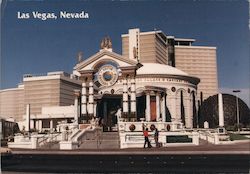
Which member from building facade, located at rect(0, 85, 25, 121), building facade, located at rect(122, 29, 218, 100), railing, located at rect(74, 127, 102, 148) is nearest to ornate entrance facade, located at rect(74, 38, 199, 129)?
building facade, located at rect(122, 29, 218, 100)

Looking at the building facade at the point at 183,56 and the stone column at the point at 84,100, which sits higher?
the building facade at the point at 183,56

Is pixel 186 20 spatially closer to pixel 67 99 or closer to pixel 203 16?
pixel 203 16

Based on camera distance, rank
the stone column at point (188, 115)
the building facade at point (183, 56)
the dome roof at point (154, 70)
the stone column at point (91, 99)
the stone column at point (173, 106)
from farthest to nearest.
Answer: the stone column at point (188, 115), the stone column at point (173, 106), the dome roof at point (154, 70), the building facade at point (183, 56), the stone column at point (91, 99)

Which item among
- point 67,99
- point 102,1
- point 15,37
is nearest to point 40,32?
point 15,37

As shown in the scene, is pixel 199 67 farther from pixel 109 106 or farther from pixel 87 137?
pixel 87 137

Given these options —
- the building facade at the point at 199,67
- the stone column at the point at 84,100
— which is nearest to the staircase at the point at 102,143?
the stone column at the point at 84,100

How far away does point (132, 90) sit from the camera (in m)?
32.6

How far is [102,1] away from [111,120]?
31.1 meters

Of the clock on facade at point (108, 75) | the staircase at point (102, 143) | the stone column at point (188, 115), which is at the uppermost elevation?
the clock on facade at point (108, 75)

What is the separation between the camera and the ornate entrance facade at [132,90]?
32.0 metres

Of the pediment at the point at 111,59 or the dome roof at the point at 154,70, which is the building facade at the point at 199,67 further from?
the pediment at the point at 111,59

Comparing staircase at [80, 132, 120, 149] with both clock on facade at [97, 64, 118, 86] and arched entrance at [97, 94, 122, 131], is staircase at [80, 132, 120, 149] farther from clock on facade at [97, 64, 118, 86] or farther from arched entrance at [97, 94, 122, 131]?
arched entrance at [97, 94, 122, 131]

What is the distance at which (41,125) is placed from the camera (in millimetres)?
49812

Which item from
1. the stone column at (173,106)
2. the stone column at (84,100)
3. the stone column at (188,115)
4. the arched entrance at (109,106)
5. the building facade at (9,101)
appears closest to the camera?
the building facade at (9,101)
